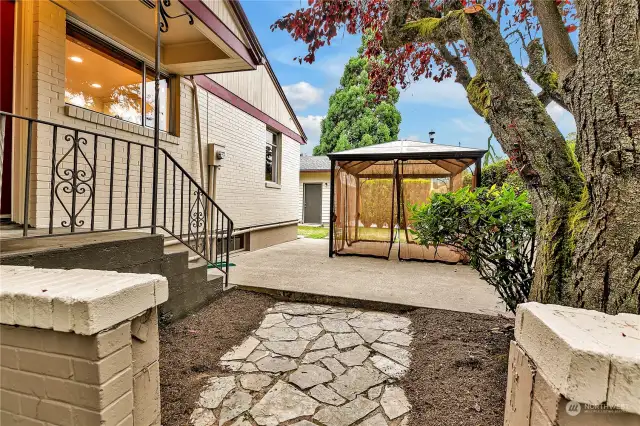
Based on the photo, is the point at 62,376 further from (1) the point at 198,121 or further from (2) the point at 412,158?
(2) the point at 412,158

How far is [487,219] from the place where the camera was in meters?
2.45

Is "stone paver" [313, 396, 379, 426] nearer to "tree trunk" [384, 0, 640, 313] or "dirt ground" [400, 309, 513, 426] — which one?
"dirt ground" [400, 309, 513, 426]

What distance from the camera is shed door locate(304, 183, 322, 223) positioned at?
14.4 meters

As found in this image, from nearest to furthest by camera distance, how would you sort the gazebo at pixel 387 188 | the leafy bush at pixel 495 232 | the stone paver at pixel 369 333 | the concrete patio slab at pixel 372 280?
the leafy bush at pixel 495 232
the stone paver at pixel 369 333
the concrete patio slab at pixel 372 280
the gazebo at pixel 387 188

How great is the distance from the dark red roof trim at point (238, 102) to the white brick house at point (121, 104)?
3 centimetres

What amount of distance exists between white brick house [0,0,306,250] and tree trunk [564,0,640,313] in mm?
2775

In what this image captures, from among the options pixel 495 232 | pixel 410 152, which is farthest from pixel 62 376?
pixel 410 152

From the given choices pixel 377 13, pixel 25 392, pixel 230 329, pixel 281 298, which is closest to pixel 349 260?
pixel 281 298

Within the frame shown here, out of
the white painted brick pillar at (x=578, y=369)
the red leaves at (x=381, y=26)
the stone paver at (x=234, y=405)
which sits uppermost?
the red leaves at (x=381, y=26)

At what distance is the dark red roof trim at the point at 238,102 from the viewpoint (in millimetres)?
5289

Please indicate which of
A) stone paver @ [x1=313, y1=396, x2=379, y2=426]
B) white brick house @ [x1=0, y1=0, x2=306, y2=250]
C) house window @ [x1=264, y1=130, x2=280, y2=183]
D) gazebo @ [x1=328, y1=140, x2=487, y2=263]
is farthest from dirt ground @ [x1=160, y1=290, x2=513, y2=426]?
house window @ [x1=264, y1=130, x2=280, y2=183]

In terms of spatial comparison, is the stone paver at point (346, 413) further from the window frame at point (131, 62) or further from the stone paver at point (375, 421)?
the window frame at point (131, 62)

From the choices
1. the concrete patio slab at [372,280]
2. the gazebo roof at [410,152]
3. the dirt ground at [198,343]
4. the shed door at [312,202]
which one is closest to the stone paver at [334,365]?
the dirt ground at [198,343]

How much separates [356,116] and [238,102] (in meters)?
14.8
